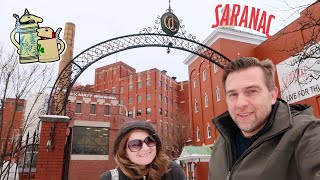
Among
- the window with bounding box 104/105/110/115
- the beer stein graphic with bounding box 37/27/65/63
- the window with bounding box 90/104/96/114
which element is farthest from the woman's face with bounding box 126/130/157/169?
the window with bounding box 104/105/110/115

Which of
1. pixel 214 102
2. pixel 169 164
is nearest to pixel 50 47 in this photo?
pixel 169 164

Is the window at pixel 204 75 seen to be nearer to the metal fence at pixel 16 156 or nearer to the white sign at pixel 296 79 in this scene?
the white sign at pixel 296 79

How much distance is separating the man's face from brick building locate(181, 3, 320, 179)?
14.7m

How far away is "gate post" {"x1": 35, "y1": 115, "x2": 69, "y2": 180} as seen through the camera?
7.35 metres

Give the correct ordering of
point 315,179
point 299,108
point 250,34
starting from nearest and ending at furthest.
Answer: point 315,179, point 299,108, point 250,34

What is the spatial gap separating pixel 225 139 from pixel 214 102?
23342mm

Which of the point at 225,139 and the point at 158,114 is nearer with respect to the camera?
the point at 225,139

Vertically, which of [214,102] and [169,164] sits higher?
[214,102]

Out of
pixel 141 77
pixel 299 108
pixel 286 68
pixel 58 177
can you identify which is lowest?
pixel 58 177

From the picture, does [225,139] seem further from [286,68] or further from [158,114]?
[158,114]

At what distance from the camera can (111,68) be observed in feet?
186

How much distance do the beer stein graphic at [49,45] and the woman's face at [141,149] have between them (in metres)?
7.88

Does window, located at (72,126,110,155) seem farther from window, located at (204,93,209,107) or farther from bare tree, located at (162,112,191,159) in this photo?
window, located at (204,93,209,107)

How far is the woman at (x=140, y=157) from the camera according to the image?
241 centimetres
